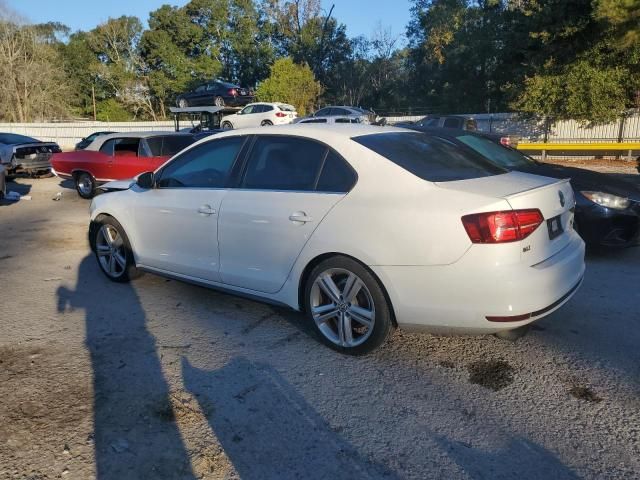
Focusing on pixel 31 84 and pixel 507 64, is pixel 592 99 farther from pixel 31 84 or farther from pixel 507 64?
pixel 31 84

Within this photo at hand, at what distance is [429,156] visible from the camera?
394 centimetres

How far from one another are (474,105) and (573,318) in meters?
35.1

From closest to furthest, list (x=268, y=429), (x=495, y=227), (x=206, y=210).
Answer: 1. (x=268, y=429)
2. (x=495, y=227)
3. (x=206, y=210)

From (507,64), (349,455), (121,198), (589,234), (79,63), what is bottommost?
(349,455)

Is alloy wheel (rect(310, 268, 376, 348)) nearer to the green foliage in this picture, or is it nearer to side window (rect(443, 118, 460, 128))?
side window (rect(443, 118, 460, 128))

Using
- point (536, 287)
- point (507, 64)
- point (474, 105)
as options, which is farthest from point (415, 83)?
point (536, 287)

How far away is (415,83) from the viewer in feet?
143

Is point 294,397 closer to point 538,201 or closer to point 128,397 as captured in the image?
point 128,397

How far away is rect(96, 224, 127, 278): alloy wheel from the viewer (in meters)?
5.48

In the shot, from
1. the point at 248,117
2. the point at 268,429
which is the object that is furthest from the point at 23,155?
the point at 268,429

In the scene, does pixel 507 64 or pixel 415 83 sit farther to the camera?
pixel 415 83

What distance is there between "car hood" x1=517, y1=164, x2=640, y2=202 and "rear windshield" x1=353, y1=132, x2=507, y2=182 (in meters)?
2.73

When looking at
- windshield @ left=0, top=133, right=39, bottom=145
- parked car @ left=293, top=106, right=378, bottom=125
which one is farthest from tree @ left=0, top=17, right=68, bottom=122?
windshield @ left=0, top=133, right=39, bottom=145

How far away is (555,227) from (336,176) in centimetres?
150
